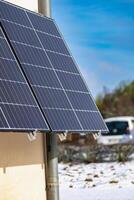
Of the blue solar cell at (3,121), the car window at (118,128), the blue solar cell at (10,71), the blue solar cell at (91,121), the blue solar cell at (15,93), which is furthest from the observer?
the car window at (118,128)

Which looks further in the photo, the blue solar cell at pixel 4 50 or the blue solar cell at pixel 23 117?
the blue solar cell at pixel 4 50

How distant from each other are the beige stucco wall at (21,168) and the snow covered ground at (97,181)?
399 centimetres

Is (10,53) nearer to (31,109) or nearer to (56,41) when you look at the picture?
(31,109)

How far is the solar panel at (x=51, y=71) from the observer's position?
30.8 ft

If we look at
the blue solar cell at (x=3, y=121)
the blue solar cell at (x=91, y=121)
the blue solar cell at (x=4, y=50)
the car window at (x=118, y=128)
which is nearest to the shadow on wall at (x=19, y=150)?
the blue solar cell at (x=91, y=121)

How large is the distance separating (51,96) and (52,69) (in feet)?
2.27

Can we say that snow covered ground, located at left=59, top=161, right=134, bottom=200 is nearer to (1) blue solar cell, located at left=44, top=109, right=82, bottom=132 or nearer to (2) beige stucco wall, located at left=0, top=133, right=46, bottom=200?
(2) beige stucco wall, located at left=0, top=133, right=46, bottom=200

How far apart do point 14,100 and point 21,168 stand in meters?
1.57

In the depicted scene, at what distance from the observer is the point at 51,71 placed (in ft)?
32.9

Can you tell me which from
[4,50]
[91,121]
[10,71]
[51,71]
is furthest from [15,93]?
[91,121]

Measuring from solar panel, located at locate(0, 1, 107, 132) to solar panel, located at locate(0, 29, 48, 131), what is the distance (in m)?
0.22

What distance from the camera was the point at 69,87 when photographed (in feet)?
33.7

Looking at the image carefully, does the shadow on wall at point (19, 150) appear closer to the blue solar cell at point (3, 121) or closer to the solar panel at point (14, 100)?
the solar panel at point (14, 100)

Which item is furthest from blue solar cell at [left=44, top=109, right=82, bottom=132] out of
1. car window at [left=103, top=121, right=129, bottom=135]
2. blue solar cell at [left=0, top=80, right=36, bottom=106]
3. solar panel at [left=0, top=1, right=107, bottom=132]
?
car window at [left=103, top=121, right=129, bottom=135]
